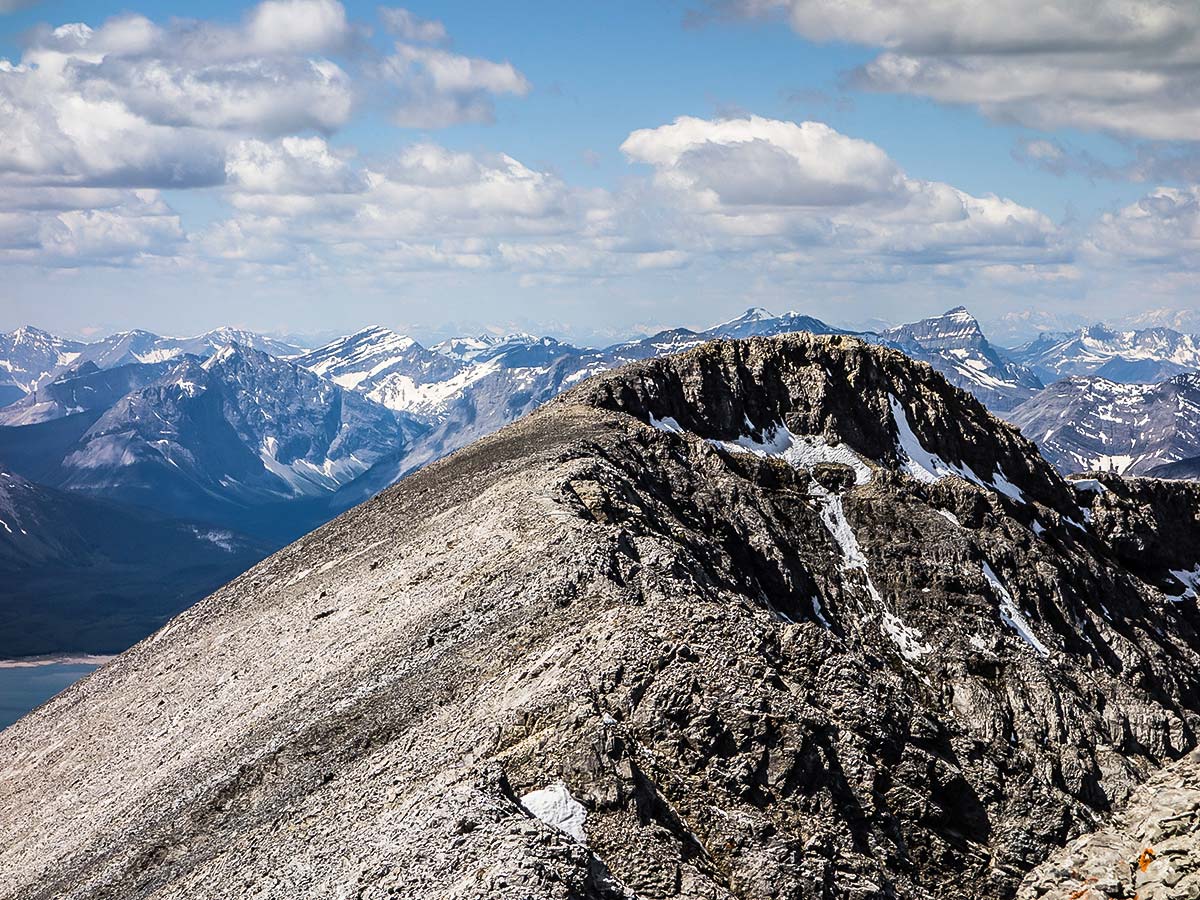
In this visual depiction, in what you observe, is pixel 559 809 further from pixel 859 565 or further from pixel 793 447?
pixel 793 447

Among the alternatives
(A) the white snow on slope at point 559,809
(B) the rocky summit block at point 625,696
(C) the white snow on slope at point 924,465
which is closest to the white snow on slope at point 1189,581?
(B) the rocky summit block at point 625,696

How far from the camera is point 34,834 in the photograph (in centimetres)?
7256

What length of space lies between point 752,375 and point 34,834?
9570cm

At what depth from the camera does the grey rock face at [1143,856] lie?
130 ft

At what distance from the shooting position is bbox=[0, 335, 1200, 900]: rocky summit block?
49.3 m

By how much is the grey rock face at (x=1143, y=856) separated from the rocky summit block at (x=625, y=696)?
9003 millimetres

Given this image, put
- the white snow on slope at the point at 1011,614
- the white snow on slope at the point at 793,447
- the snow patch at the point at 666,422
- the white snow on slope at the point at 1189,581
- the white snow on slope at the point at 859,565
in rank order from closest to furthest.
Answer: the white snow on slope at the point at 859,565
the white snow on slope at the point at 1011,614
the snow patch at the point at 666,422
the white snow on slope at the point at 793,447
the white snow on slope at the point at 1189,581

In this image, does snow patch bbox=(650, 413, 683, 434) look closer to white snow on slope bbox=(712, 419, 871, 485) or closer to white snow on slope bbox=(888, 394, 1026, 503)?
white snow on slope bbox=(712, 419, 871, 485)

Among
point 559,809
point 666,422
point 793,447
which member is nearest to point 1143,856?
point 559,809

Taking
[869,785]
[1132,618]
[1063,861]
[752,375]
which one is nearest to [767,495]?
[752,375]

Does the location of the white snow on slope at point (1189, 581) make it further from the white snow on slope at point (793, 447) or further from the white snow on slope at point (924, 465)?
the white snow on slope at point (793, 447)

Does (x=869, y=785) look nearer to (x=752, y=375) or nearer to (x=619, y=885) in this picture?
(x=619, y=885)

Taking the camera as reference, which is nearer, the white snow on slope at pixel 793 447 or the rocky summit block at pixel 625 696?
the rocky summit block at pixel 625 696

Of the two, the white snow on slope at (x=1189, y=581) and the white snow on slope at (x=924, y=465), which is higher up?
the white snow on slope at (x=924, y=465)
